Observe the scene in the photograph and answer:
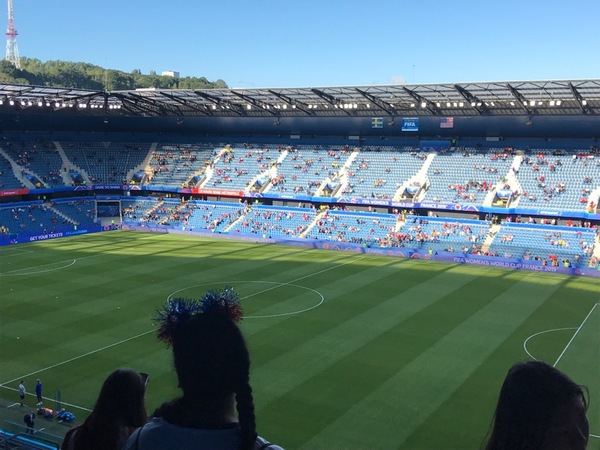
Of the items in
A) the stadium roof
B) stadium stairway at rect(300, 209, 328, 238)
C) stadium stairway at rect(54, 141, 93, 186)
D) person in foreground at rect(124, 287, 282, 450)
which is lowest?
stadium stairway at rect(300, 209, 328, 238)

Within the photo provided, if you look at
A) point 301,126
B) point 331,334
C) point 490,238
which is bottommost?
point 331,334

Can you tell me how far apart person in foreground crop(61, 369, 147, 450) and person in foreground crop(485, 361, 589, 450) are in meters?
2.67

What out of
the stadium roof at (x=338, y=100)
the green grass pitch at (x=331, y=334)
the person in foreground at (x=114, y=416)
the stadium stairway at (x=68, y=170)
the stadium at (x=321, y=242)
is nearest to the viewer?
the person in foreground at (x=114, y=416)

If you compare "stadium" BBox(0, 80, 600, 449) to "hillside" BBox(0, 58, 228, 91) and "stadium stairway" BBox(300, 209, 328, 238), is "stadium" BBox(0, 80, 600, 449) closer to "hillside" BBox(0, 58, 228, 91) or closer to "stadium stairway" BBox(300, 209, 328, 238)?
"stadium stairway" BBox(300, 209, 328, 238)

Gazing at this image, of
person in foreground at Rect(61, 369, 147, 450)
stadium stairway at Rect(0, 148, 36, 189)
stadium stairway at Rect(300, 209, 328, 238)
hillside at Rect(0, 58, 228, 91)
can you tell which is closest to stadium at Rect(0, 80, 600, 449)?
stadium stairway at Rect(300, 209, 328, 238)

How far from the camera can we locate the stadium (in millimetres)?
21828

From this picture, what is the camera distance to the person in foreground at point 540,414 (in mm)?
2967

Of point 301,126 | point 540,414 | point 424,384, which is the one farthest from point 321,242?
point 540,414

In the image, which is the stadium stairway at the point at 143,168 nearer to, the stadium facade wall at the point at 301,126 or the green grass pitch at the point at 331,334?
the stadium facade wall at the point at 301,126

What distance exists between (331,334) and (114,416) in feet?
77.6

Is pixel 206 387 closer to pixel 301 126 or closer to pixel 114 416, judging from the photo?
pixel 114 416

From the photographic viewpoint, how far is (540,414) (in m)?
3.01

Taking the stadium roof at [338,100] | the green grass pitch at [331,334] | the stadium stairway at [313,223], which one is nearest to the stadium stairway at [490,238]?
the green grass pitch at [331,334]

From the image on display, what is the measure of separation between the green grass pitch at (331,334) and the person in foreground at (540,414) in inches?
254
